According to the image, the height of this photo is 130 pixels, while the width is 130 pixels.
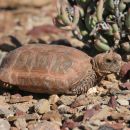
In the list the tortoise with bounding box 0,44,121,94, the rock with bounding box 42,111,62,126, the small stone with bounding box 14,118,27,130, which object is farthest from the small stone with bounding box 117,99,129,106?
the small stone with bounding box 14,118,27,130

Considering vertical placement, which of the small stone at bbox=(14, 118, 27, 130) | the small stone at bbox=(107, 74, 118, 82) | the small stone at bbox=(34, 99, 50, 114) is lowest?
the small stone at bbox=(14, 118, 27, 130)

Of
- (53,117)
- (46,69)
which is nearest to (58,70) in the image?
(46,69)

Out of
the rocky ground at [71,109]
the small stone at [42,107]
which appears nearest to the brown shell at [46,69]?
the rocky ground at [71,109]

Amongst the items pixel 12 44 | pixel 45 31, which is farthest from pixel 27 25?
pixel 12 44

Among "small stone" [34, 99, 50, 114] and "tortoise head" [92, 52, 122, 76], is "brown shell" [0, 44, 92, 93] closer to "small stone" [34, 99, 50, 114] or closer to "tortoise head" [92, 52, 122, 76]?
"tortoise head" [92, 52, 122, 76]

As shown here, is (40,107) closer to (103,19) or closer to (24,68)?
(24,68)

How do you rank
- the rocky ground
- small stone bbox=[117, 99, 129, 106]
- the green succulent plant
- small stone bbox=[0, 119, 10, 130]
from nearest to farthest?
1. the rocky ground
2. small stone bbox=[0, 119, 10, 130]
3. small stone bbox=[117, 99, 129, 106]
4. the green succulent plant
